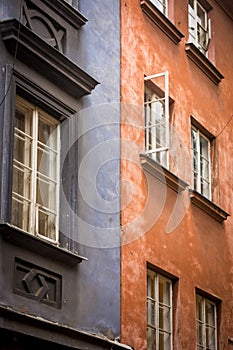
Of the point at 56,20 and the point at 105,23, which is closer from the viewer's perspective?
the point at 56,20

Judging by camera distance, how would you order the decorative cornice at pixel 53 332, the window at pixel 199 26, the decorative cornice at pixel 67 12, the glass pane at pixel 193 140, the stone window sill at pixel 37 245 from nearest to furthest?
the decorative cornice at pixel 53 332 < the stone window sill at pixel 37 245 < the decorative cornice at pixel 67 12 < the glass pane at pixel 193 140 < the window at pixel 199 26

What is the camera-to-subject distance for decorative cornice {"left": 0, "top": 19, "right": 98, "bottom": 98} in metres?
12.2

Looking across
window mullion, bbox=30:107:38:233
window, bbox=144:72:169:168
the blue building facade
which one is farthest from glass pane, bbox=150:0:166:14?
window mullion, bbox=30:107:38:233

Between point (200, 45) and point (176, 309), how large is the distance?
19.7 feet

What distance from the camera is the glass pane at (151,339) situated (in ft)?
47.2

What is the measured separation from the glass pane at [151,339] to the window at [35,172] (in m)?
2.68

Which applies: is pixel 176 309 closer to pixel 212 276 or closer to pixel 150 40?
pixel 212 276

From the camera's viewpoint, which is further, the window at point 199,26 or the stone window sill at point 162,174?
the window at point 199,26

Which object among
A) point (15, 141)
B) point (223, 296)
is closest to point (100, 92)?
point (15, 141)

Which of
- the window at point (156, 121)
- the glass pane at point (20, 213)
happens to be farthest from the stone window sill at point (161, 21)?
the glass pane at point (20, 213)

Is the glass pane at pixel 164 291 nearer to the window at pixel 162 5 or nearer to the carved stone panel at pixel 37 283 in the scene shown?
the carved stone panel at pixel 37 283

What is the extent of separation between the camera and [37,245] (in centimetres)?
1191

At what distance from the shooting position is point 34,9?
1307 centimetres

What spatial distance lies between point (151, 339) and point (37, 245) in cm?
340
